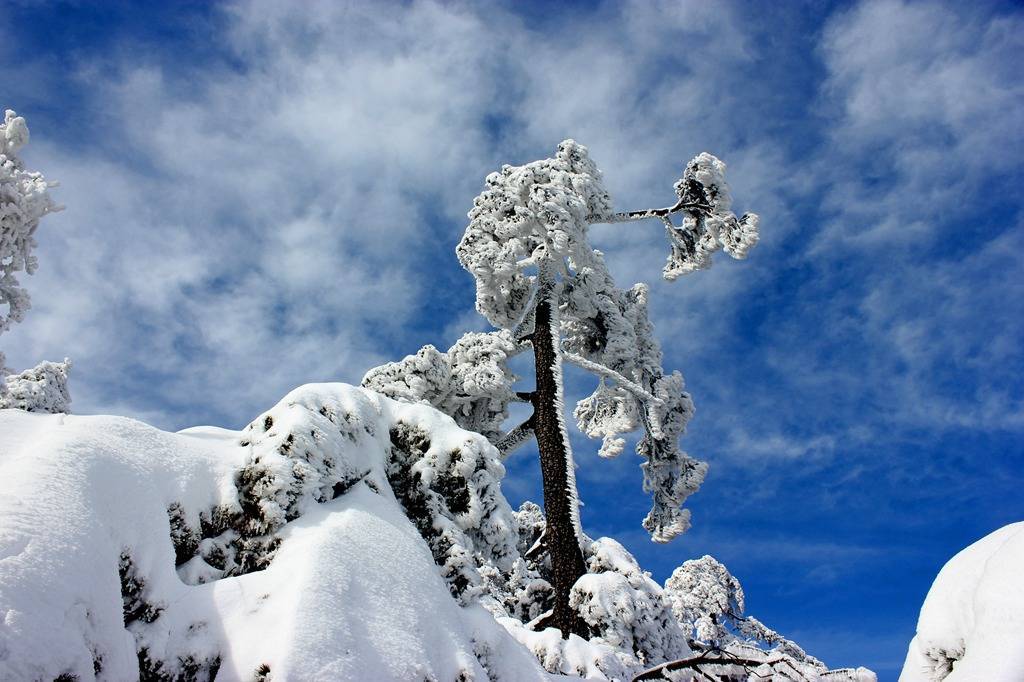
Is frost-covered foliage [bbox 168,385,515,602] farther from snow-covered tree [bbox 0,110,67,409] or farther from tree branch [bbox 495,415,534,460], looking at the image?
tree branch [bbox 495,415,534,460]

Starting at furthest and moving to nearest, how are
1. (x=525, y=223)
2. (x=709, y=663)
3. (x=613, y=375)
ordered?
(x=613, y=375) → (x=525, y=223) → (x=709, y=663)

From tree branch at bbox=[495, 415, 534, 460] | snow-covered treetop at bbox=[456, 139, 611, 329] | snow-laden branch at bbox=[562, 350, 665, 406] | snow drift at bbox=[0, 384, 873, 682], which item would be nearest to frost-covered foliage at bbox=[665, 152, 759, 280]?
snow-covered treetop at bbox=[456, 139, 611, 329]

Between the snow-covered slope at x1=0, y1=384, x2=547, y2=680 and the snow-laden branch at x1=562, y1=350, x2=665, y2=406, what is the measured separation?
26.7 feet

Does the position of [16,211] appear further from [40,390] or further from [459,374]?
[459,374]

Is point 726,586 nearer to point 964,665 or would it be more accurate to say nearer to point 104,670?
point 964,665

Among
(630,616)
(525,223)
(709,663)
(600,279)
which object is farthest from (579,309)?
(709,663)

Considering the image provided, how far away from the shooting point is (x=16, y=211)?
599 centimetres

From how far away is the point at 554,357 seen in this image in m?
12.2

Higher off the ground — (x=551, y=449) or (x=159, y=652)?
(x=551, y=449)

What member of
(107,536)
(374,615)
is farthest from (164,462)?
(374,615)

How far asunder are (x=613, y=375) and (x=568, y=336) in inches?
70.7

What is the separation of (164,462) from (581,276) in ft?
32.9

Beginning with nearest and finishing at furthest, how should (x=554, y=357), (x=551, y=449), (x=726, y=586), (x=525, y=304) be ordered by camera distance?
(x=551, y=449) < (x=554, y=357) < (x=525, y=304) < (x=726, y=586)

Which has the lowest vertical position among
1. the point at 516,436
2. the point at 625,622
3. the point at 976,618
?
the point at 976,618
